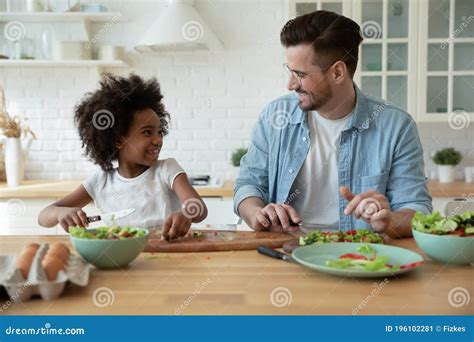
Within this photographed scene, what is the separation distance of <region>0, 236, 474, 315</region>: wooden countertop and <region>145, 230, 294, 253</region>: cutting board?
0.08 m

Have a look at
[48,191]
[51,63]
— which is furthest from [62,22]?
[48,191]

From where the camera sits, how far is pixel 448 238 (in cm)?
103

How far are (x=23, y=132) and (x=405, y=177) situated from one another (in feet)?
7.99

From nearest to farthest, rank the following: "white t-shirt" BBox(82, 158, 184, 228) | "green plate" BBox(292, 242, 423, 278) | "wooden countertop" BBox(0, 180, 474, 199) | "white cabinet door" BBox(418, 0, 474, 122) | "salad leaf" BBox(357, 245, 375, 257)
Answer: "green plate" BBox(292, 242, 423, 278) → "salad leaf" BBox(357, 245, 375, 257) → "white t-shirt" BBox(82, 158, 184, 228) → "wooden countertop" BBox(0, 180, 474, 199) → "white cabinet door" BBox(418, 0, 474, 122)

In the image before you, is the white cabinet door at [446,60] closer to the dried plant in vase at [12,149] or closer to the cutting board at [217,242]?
the cutting board at [217,242]

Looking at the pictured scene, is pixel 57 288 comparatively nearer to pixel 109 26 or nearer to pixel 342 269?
pixel 342 269

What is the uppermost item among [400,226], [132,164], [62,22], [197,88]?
[62,22]

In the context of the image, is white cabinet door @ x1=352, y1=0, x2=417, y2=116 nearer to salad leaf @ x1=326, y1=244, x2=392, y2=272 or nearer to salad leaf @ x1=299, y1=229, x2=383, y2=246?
salad leaf @ x1=299, y1=229, x2=383, y2=246

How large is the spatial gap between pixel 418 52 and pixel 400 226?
190 cm

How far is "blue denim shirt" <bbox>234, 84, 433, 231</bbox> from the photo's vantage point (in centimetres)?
160

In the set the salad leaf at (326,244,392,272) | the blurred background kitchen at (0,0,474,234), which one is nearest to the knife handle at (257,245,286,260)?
the salad leaf at (326,244,392,272)

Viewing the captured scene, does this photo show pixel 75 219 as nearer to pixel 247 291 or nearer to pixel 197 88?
pixel 247 291

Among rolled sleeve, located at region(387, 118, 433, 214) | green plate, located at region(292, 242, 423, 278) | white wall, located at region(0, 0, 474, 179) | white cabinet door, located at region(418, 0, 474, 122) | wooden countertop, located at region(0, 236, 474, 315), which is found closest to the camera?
wooden countertop, located at region(0, 236, 474, 315)

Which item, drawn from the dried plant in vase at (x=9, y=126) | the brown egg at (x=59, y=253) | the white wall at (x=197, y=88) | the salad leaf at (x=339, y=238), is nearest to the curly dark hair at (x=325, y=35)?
the salad leaf at (x=339, y=238)
